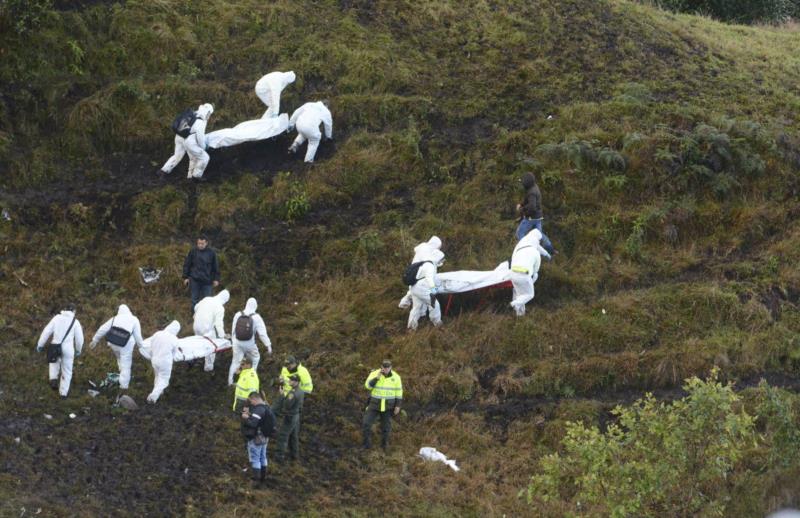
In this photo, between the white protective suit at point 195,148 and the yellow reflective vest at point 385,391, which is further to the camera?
the white protective suit at point 195,148

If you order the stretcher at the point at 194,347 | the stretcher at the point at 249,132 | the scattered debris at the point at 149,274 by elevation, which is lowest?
the scattered debris at the point at 149,274

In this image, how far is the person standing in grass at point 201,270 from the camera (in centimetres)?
1956

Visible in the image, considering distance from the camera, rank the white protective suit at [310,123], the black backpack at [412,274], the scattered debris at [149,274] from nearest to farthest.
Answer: the black backpack at [412,274]
the scattered debris at [149,274]
the white protective suit at [310,123]

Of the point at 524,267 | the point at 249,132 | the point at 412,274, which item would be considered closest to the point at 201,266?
the point at 412,274

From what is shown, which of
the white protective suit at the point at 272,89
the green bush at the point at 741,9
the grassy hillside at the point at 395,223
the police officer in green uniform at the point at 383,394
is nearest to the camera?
the police officer in green uniform at the point at 383,394

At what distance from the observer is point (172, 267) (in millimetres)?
21344

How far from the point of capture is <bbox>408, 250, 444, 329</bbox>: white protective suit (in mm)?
19562

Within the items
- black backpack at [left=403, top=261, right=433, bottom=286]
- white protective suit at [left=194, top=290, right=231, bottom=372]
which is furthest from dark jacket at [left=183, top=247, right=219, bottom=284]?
black backpack at [left=403, top=261, right=433, bottom=286]

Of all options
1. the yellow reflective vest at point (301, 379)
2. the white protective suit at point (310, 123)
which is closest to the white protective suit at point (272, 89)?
the white protective suit at point (310, 123)

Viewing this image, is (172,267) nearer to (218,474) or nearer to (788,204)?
(218,474)

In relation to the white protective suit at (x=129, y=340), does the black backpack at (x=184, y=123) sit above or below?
above

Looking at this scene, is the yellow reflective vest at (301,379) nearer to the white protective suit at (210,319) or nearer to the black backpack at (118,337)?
the white protective suit at (210,319)

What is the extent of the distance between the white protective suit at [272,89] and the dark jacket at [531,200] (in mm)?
5941

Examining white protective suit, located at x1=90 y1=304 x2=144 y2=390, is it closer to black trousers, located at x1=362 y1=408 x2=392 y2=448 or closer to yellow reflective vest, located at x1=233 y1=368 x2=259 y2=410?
yellow reflective vest, located at x1=233 y1=368 x2=259 y2=410
